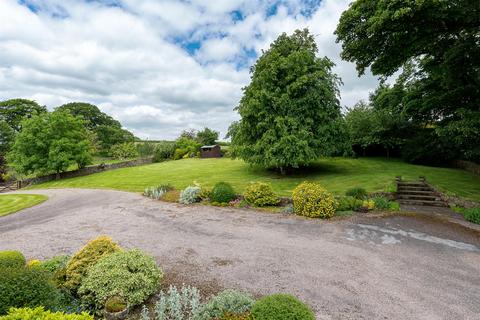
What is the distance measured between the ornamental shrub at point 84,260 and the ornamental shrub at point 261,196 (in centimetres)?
824

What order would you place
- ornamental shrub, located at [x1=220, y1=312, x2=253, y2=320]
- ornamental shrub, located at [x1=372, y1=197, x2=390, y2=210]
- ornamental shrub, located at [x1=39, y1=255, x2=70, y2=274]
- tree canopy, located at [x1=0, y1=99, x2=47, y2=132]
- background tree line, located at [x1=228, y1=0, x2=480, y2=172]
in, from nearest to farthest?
ornamental shrub, located at [x1=220, y1=312, x2=253, y2=320] < ornamental shrub, located at [x1=39, y1=255, x2=70, y2=274] < background tree line, located at [x1=228, y1=0, x2=480, y2=172] < ornamental shrub, located at [x1=372, y1=197, x2=390, y2=210] < tree canopy, located at [x1=0, y1=99, x2=47, y2=132]

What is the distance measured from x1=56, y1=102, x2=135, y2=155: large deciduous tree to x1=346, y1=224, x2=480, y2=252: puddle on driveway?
49110 millimetres

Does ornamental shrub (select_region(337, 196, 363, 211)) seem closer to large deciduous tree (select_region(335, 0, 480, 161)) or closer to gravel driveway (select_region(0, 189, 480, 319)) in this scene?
gravel driveway (select_region(0, 189, 480, 319))

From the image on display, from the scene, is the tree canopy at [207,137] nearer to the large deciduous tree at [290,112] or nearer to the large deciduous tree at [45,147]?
the large deciduous tree at [45,147]

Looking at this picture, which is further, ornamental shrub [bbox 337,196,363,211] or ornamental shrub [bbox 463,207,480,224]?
ornamental shrub [bbox 337,196,363,211]

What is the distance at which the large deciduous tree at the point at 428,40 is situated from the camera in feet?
31.8

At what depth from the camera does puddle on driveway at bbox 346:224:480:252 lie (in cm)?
827

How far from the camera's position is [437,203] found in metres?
12.9

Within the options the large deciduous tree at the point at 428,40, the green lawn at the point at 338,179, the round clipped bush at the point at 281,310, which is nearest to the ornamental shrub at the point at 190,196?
the green lawn at the point at 338,179

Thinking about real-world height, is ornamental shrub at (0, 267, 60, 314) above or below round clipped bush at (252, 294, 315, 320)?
above

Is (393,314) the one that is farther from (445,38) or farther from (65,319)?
(445,38)

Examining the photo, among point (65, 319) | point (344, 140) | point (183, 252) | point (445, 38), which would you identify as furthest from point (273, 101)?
point (65, 319)

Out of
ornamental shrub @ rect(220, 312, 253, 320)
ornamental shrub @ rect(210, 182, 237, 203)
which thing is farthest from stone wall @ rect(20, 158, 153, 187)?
ornamental shrub @ rect(220, 312, 253, 320)

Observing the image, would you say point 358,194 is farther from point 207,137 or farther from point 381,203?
point 207,137
